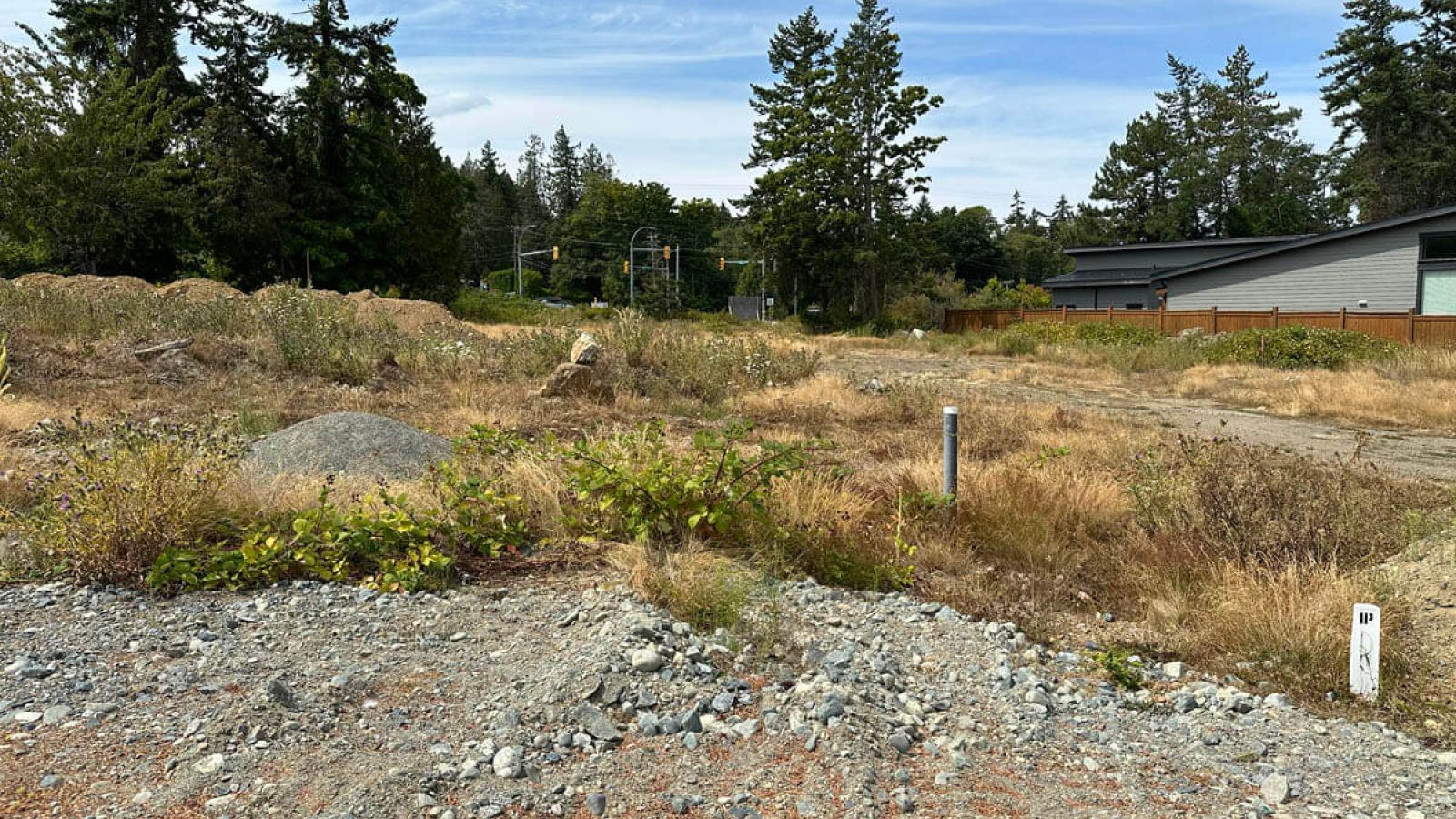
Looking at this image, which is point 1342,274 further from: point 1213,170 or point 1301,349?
point 1213,170

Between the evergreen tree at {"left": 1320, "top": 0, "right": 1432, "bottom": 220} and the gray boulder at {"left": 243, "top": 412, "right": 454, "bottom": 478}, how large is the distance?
53133mm

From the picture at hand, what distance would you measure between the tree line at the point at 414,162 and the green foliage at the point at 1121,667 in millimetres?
31691

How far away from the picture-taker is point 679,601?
12.3 feet

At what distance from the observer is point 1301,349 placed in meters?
19.3

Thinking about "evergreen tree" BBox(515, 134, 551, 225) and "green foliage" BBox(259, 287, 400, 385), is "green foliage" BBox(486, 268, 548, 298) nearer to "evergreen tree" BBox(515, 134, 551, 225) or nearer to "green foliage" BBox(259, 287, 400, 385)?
"evergreen tree" BBox(515, 134, 551, 225)

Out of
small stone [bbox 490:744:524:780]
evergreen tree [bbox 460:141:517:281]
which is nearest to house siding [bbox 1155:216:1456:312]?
small stone [bbox 490:744:524:780]

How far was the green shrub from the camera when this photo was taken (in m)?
18.7

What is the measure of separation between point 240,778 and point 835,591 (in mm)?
2589

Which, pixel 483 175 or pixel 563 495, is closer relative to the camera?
pixel 563 495

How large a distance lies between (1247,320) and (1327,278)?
589 cm

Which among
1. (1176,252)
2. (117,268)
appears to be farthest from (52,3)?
(1176,252)

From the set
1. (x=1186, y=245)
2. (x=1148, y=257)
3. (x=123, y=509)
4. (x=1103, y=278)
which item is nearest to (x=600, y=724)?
(x=123, y=509)

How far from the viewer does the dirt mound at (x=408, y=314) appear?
18219 mm

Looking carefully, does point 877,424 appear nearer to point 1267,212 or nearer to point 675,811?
point 675,811
